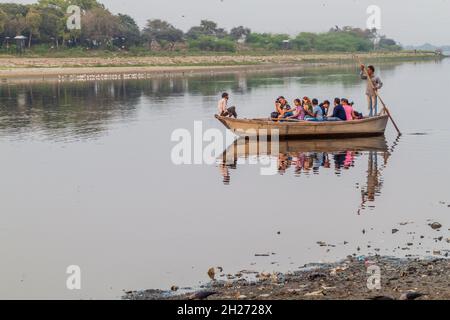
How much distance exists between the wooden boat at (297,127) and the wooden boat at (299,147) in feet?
1.01

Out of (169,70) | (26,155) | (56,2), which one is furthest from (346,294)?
(56,2)

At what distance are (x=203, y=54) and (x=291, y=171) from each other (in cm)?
10182

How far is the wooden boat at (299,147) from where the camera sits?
92.5 feet

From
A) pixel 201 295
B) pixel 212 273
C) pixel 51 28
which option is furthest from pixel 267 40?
pixel 201 295

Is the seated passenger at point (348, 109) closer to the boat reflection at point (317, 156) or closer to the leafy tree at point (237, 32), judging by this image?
the boat reflection at point (317, 156)

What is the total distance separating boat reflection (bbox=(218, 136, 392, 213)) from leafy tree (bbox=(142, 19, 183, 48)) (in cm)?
10353

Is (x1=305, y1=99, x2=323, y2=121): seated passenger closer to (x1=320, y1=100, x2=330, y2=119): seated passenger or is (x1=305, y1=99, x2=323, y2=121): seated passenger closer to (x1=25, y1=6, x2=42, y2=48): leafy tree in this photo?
(x1=320, y1=100, x2=330, y2=119): seated passenger

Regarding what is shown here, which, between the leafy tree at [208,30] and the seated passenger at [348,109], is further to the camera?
the leafy tree at [208,30]

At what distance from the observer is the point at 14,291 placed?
13.2 meters

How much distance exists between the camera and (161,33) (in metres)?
137

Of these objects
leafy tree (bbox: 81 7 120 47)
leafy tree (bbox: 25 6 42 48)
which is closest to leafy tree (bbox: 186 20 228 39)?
leafy tree (bbox: 81 7 120 47)

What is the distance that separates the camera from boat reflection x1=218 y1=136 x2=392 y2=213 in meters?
24.0

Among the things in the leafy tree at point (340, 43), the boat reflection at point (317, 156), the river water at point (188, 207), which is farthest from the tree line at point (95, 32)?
the boat reflection at point (317, 156)

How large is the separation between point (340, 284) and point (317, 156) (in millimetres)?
15311
